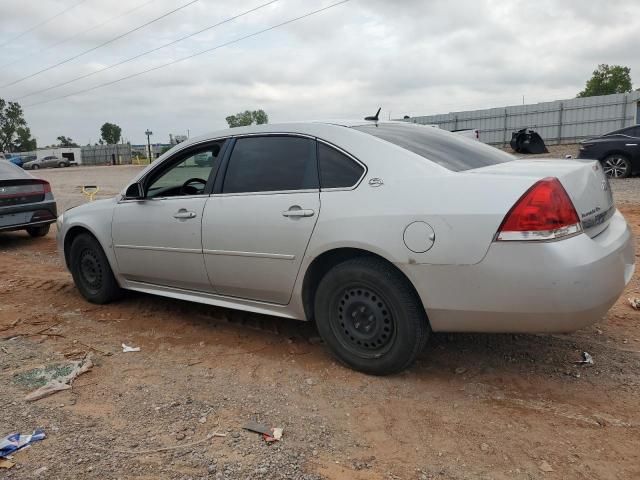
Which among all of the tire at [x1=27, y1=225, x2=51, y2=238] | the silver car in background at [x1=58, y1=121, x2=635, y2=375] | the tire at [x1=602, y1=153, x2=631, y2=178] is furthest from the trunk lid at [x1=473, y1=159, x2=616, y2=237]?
the tire at [x1=602, y1=153, x2=631, y2=178]

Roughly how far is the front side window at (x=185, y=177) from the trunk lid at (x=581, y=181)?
7.01 feet

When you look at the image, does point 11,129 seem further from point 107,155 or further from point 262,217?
point 262,217

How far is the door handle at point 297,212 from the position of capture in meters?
3.42

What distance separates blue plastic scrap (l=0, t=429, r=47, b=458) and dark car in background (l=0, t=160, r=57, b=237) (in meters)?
6.41

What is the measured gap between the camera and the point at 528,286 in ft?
9.02

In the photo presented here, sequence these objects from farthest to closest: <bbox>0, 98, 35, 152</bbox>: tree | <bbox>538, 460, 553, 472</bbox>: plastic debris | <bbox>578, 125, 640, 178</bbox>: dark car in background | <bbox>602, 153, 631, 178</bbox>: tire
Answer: <bbox>0, 98, 35, 152</bbox>: tree
<bbox>602, 153, 631, 178</bbox>: tire
<bbox>578, 125, 640, 178</bbox>: dark car in background
<bbox>538, 460, 553, 472</bbox>: plastic debris

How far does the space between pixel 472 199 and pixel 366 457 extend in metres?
1.41

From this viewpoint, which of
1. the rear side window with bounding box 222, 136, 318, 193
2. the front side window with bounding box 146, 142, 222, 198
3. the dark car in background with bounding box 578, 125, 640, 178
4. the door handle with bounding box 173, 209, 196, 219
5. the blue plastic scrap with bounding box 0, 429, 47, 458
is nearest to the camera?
the blue plastic scrap with bounding box 0, 429, 47, 458

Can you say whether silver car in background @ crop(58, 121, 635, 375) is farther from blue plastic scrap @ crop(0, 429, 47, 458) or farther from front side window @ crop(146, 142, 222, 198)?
blue plastic scrap @ crop(0, 429, 47, 458)

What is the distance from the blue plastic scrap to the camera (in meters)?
2.69

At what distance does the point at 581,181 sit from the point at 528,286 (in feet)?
2.49

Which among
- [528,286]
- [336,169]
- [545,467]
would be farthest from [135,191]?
[545,467]

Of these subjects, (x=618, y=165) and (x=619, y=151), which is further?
(x=618, y=165)

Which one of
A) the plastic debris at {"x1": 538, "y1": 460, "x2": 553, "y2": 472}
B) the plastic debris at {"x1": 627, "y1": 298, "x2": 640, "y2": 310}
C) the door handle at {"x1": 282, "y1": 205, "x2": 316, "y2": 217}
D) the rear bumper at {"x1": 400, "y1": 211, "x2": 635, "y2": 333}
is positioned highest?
the door handle at {"x1": 282, "y1": 205, "x2": 316, "y2": 217}
